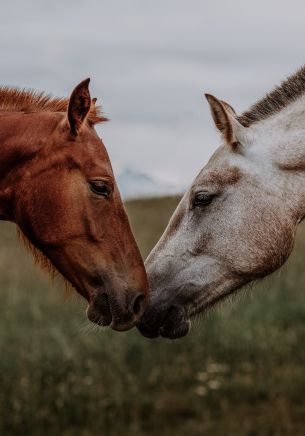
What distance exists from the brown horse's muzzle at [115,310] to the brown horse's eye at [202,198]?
115cm

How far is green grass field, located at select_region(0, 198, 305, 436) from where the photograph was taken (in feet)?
44.5

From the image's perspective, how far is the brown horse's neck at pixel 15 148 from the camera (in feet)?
14.6

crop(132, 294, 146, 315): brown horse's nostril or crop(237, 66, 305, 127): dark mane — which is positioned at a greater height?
crop(237, 66, 305, 127): dark mane

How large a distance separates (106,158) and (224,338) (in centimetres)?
1103

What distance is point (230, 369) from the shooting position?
48.1 ft

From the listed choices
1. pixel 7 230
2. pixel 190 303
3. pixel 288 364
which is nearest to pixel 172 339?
pixel 190 303

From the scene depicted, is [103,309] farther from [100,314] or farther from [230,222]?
[230,222]

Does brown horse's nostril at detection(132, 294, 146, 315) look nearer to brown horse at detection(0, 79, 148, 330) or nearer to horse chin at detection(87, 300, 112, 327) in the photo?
brown horse at detection(0, 79, 148, 330)

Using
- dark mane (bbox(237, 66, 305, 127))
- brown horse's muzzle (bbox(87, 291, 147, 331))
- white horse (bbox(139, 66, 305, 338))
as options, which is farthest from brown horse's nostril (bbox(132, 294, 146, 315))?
dark mane (bbox(237, 66, 305, 127))

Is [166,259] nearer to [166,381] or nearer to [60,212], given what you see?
[60,212]

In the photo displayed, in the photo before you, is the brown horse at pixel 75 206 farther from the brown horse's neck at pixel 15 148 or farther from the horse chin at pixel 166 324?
the horse chin at pixel 166 324

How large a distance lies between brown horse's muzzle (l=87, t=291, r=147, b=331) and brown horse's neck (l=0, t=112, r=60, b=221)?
0.70 meters

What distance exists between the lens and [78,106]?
4.37 meters

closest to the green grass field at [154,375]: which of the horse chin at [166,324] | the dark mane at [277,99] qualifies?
the dark mane at [277,99]
